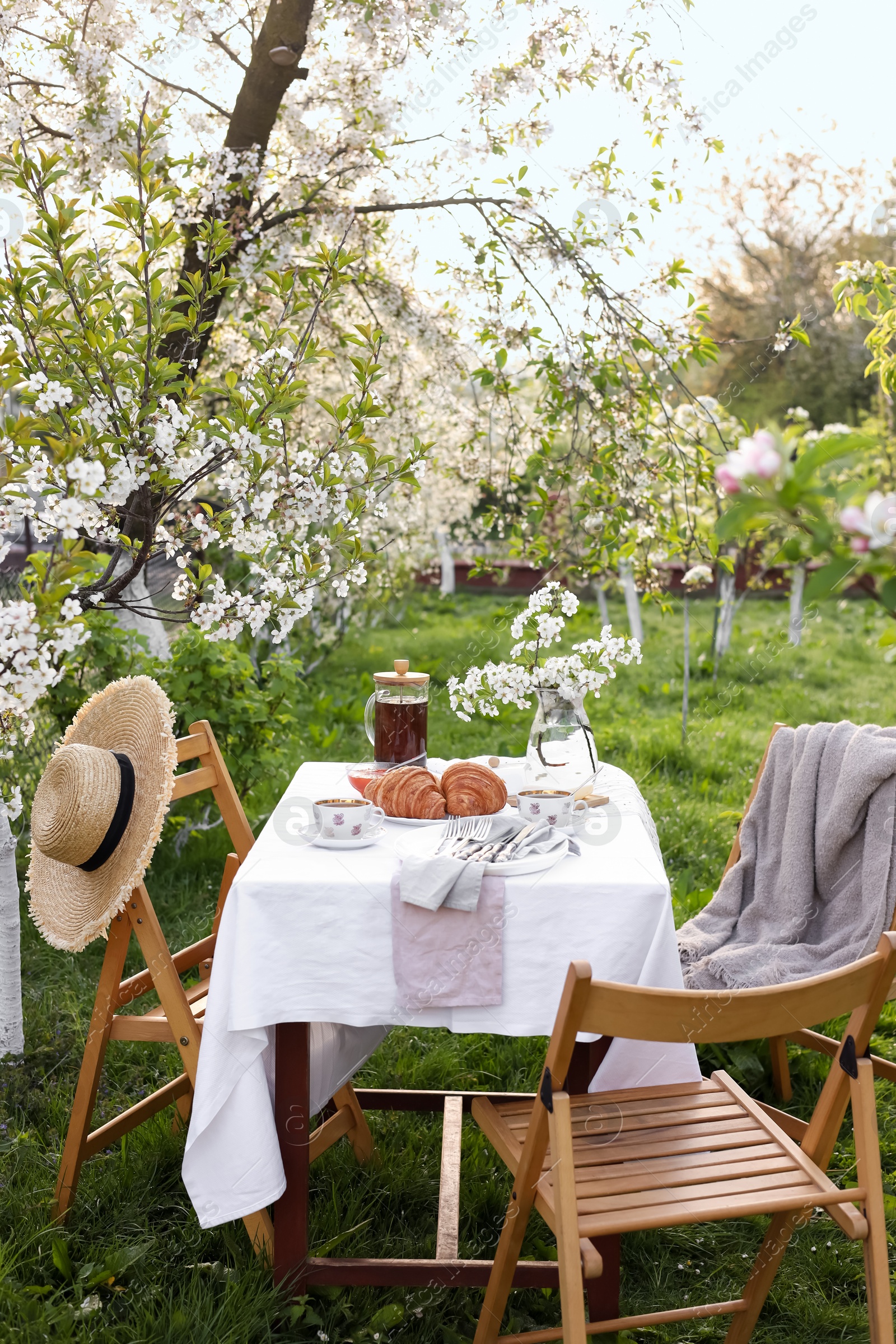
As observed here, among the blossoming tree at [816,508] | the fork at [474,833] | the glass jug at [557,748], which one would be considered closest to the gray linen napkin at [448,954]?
the fork at [474,833]

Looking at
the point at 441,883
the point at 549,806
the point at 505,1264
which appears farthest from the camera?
the point at 549,806

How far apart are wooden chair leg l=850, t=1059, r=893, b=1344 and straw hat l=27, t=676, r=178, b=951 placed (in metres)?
1.35

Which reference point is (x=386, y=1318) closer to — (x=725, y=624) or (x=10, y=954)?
(x=10, y=954)

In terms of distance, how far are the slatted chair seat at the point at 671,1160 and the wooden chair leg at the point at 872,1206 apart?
0.02 m

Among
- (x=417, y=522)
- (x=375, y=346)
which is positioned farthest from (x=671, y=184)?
(x=417, y=522)

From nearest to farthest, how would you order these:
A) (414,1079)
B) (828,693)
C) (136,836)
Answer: (136,836), (414,1079), (828,693)

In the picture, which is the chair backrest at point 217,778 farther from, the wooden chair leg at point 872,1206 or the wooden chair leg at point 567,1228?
the wooden chair leg at point 872,1206

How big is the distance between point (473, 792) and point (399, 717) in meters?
0.38

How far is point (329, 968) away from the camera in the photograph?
191 cm

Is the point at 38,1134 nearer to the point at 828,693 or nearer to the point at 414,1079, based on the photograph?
the point at 414,1079

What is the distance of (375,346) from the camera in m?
2.48

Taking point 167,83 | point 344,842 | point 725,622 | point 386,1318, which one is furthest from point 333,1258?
point 725,622

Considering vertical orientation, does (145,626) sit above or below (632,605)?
above

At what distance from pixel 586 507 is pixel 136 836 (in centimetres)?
217
